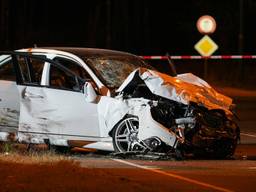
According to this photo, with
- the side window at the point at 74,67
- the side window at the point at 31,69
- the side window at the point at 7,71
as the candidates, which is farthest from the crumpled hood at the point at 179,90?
the side window at the point at 7,71

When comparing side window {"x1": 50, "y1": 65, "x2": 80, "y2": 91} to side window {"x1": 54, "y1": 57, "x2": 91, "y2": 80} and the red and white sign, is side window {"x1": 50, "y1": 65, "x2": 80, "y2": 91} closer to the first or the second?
side window {"x1": 54, "y1": 57, "x2": 91, "y2": 80}

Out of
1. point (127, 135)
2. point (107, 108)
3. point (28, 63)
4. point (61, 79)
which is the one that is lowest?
point (127, 135)

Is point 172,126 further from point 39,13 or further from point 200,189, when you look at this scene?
point 39,13

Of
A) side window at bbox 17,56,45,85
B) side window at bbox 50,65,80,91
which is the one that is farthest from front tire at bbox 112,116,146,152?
side window at bbox 17,56,45,85

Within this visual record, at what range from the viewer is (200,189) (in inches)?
376

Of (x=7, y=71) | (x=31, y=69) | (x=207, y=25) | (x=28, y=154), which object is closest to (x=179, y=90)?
(x=28, y=154)

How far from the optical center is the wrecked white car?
12016 millimetres

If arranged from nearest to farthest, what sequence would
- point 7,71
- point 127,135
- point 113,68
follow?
point 127,135 < point 113,68 < point 7,71

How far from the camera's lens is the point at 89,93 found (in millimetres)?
12203

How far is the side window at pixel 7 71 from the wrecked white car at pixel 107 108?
2cm

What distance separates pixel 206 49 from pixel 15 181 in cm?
1747

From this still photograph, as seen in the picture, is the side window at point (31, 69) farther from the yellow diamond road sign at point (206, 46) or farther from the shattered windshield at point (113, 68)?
the yellow diamond road sign at point (206, 46)

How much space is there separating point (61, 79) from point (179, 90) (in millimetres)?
1916

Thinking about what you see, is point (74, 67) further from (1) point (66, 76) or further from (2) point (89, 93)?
(2) point (89, 93)
